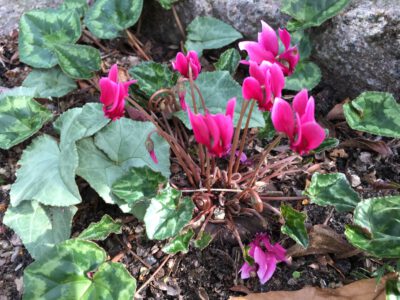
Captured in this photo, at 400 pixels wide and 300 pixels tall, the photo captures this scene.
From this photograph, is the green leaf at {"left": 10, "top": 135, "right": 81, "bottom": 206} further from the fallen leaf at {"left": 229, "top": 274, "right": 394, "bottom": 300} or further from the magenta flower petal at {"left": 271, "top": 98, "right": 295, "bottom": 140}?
the magenta flower petal at {"left": 271, "top": 98, "right": 295, "bottom": 140}

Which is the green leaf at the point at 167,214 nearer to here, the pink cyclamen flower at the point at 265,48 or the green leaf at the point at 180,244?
the green leaf at the point at 180,244

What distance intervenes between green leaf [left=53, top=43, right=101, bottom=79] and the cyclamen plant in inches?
13.5

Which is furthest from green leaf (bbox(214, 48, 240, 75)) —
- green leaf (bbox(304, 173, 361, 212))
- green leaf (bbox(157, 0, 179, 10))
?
green leaf (bbox(304, 173, 361, 212))

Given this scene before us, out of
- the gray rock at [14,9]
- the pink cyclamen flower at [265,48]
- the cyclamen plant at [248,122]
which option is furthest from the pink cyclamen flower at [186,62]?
the gray rock at [14,9]

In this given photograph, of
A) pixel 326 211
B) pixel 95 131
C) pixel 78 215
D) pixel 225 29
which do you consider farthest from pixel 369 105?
pixel 78 215

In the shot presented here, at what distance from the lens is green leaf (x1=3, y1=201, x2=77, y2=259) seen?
5.75 feet

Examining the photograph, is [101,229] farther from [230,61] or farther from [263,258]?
[230,61]

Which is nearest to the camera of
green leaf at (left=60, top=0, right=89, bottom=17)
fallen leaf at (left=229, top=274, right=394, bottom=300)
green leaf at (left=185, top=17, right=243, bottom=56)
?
fallen leaf at (left=229, top=274, right=394, bottom=300)

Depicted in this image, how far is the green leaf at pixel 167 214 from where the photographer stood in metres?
1.57

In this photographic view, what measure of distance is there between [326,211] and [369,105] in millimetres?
425

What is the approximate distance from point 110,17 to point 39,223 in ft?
3.41

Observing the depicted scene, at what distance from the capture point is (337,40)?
2.06 metres

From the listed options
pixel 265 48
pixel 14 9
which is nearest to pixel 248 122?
pixel 265 48

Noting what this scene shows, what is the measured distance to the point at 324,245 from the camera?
5.62 ft
